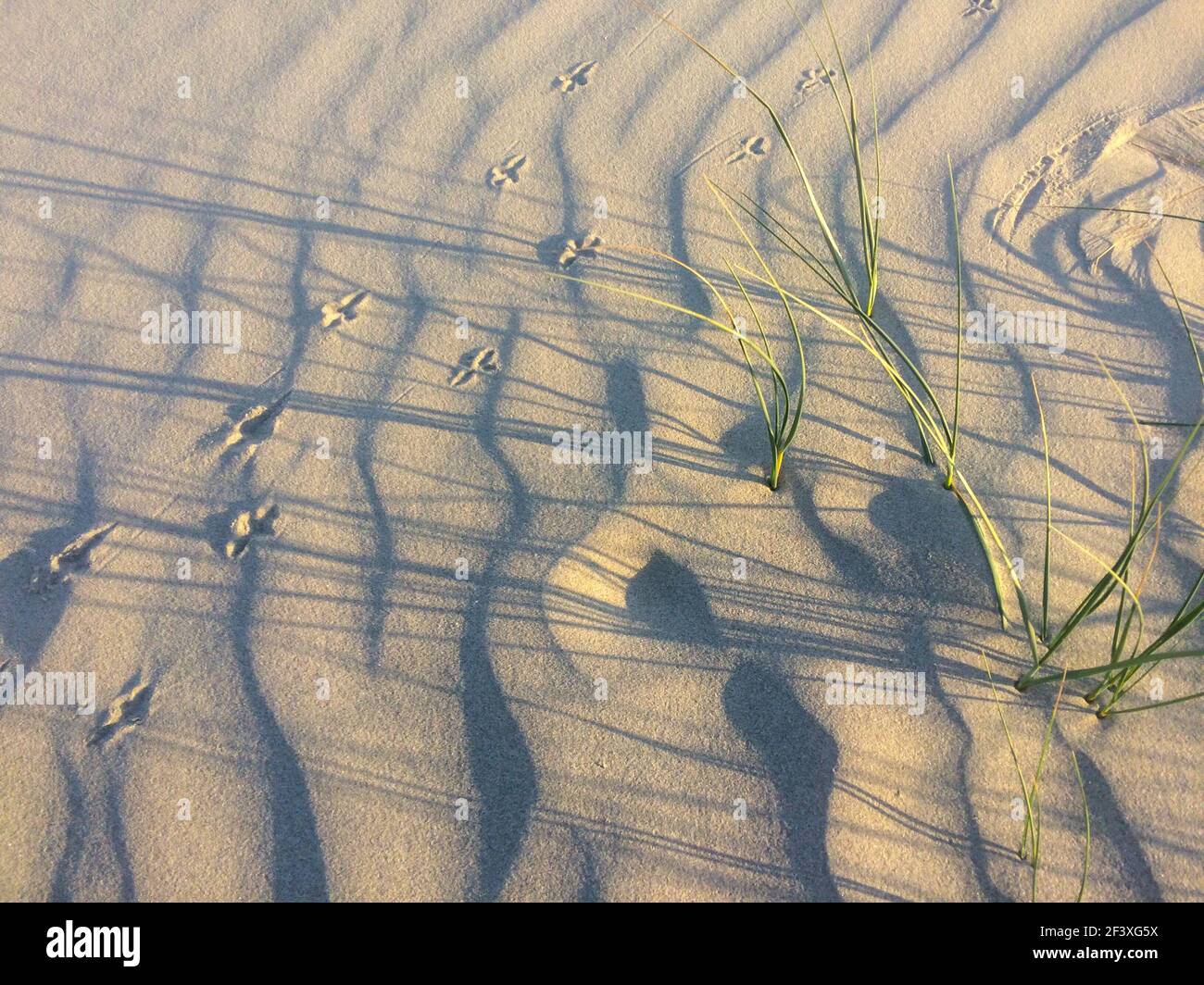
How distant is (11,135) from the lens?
2242 mm

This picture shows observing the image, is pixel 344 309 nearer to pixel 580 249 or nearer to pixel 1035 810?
pixel 580 249

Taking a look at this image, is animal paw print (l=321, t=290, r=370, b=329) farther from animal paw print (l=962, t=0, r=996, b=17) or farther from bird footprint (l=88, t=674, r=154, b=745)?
animal paw print (l=962, t=0, r=996, b=17)

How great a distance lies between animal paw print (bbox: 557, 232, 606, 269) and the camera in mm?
1998

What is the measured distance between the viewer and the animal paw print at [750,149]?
2.15 m

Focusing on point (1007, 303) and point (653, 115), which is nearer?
point (1007, 303)

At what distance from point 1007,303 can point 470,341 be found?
3.59 ft

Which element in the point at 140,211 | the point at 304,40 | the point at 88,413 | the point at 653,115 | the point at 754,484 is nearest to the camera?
the point at 754,484

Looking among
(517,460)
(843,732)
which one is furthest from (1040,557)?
(517,460)

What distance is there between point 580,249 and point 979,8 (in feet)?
4.28

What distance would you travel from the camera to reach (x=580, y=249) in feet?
6.61

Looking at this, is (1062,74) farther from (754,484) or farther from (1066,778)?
(1066,778)

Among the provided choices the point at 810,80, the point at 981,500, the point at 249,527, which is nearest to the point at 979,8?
the point at 810,80

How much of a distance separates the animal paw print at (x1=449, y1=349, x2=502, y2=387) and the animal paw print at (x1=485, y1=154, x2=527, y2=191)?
0.50 metres

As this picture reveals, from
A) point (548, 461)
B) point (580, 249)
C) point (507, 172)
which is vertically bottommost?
point (548, 461)
